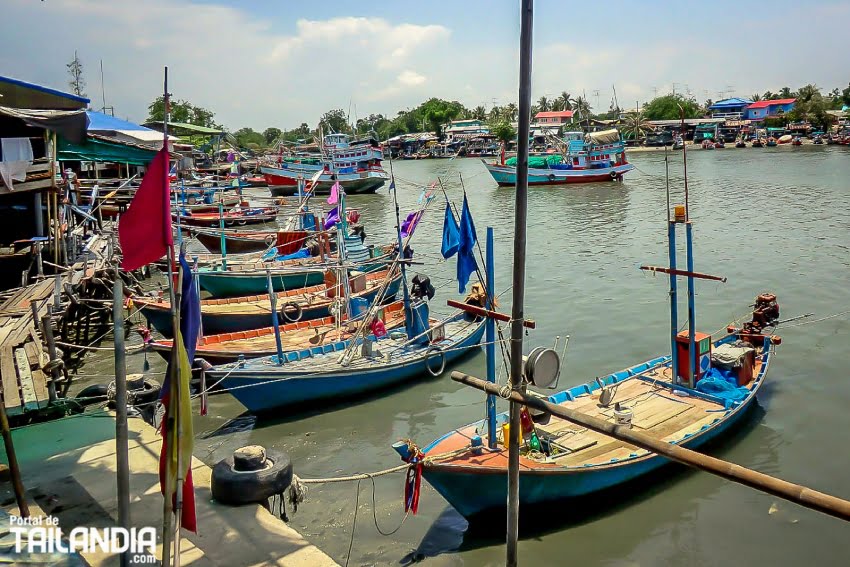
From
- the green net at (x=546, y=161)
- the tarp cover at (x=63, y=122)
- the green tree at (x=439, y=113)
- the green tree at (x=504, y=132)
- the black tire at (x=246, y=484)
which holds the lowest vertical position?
the black tire at (x=246, y=484)

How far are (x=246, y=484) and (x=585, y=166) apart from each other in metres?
48.7

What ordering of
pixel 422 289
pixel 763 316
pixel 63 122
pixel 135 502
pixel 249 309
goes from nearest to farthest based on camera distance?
pixel 135 502
pixel 63 122
pixel 763 316
pixel 422 289
pixel 249 309

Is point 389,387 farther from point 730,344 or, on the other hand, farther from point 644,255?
point 644,255

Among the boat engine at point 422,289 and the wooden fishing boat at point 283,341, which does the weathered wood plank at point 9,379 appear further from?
the boat engine at point 422,289

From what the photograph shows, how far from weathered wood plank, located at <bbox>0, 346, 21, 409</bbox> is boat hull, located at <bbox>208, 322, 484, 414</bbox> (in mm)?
3004

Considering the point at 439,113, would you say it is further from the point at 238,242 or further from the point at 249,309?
the point at 249,309

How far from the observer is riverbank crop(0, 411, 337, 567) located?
612 centimetres

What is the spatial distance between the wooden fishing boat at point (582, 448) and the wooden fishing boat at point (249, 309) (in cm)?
643

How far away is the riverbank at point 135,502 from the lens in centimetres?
612

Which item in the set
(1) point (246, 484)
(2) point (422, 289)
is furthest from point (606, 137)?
(1) point (246, 484)

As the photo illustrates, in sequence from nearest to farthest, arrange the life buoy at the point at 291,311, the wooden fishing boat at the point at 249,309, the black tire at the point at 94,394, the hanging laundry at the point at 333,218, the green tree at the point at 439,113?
1. the black tire at the point at 94,394
2. the life buoy at the point at 291,311
3. the wooden fishing boat at the point at 249,309
4. the hanging laundry at the point at 333,218
5. the green tree at the point at 439,113

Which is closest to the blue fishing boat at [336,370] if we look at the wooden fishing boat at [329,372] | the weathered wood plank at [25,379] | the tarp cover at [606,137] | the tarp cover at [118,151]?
the wooden fishing boat at [329,372]

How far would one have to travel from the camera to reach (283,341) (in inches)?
559

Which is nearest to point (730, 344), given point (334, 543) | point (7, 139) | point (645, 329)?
point (645, 329)
